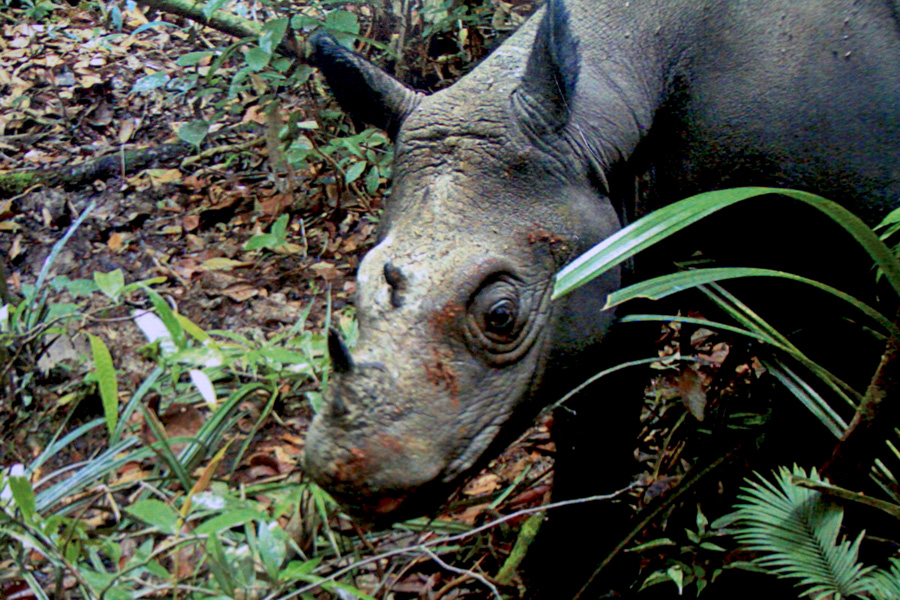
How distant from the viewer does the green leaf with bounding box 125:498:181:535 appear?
194cm

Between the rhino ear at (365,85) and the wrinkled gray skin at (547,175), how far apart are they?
Result: 0.05 meters

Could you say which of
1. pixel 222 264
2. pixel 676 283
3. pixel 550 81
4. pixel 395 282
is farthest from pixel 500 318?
pixel 222 264

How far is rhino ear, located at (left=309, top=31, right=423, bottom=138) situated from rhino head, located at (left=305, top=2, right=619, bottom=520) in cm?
17

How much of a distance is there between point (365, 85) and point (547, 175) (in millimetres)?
776

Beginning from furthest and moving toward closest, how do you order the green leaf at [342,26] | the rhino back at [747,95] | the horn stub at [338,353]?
Answer: the green leaf at [342,26] < the rhino back at [747,95] < the horn stub at [338,353]

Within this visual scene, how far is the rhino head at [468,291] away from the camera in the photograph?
6.73 feet

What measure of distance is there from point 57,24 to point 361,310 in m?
6.28

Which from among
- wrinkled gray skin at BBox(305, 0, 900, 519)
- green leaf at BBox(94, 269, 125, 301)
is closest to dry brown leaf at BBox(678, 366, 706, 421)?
wrinkled gray skin at BBox(305, 0, 900, 519)

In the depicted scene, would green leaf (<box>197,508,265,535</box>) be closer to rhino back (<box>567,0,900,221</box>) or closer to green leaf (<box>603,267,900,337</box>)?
green leaf (<box>603,267,900,337</box>)

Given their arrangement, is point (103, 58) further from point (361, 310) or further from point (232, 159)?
point (361, 310)

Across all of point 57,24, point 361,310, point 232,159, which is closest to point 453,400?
point 361,310

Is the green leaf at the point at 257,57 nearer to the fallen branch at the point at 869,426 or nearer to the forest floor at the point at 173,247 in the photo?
the forest floor at the point at 173,247

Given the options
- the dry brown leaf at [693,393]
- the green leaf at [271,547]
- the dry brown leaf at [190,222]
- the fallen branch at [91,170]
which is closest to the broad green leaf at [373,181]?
the dry brown leaf at [190,222]

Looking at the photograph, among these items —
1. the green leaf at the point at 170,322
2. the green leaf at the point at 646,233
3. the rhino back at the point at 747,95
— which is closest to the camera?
the green leaf at the point at 646,233
